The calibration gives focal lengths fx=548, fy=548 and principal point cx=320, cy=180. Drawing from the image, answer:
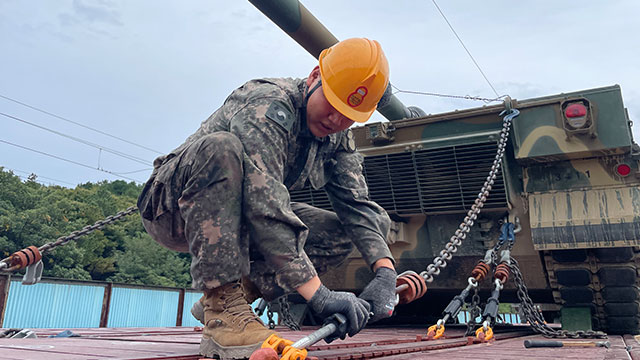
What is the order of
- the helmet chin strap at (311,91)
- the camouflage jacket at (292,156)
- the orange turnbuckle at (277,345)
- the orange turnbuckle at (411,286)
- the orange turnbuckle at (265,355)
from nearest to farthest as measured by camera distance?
the orange turnbuckle at (265,355) < the orange turnbuckle at (277,345) < the camouflage jacket at (292,156) < the helmet chin strap at (311,91) < the orange turnbuckle at (411,286)

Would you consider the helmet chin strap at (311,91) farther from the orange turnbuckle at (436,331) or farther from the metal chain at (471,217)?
the orange turnbuckle at (436,331)

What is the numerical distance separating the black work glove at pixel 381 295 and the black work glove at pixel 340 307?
0.25 meters

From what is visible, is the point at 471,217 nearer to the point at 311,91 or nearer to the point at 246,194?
the point at 311,91

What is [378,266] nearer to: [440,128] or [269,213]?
[269,213]

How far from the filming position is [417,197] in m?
4.91

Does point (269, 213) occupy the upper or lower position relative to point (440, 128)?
lower

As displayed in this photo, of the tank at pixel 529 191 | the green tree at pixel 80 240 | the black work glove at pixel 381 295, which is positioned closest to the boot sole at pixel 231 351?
the black work glove at pixel 381 295

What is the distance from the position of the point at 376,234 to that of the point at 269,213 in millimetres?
747

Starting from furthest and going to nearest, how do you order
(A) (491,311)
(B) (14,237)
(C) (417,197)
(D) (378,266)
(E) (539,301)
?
(B) (14,237) < (E) (539,301) < (C) (417,197) < (A) (491,311) < (D) (378,266)

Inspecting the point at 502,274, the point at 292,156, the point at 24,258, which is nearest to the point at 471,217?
the point at 502,274

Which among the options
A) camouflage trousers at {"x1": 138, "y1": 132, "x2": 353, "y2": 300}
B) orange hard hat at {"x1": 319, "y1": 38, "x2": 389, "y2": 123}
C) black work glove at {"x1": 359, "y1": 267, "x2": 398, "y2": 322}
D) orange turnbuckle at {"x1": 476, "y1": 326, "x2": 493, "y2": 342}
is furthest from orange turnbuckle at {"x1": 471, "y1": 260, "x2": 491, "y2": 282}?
camouflage trousers at {"x1": 138, "y1": 132, "x2": 353, "y2": 300}

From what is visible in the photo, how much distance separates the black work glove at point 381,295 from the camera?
212 cm

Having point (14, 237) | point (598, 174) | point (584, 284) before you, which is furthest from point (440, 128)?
point (14, 237)

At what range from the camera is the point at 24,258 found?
3.47 m
